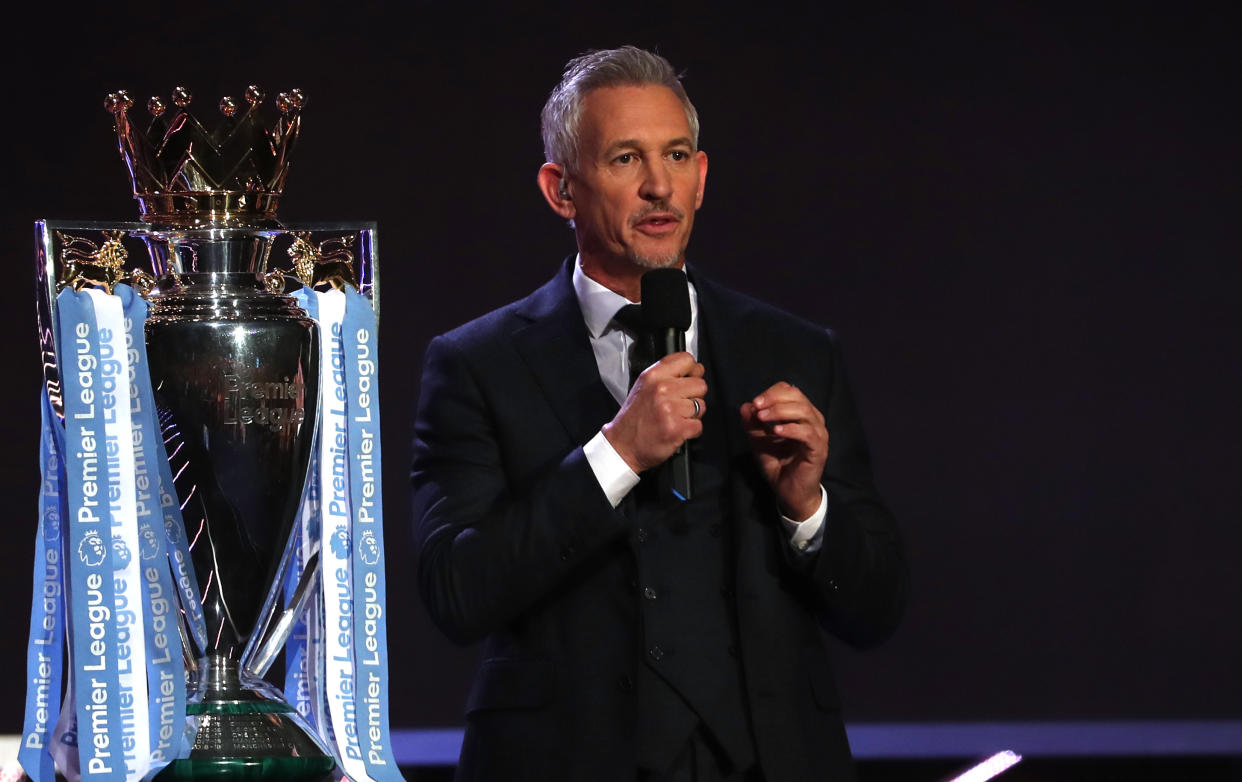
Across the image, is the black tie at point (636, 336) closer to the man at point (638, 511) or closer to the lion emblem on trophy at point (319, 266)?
the man at point (638, 511)

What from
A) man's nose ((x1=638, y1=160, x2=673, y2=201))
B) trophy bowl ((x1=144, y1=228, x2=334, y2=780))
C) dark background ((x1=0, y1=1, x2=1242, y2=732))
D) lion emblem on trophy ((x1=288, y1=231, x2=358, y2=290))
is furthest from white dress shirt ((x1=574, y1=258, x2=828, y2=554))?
dark background ((x1=0, y1=1, x2=1242, y2=732))

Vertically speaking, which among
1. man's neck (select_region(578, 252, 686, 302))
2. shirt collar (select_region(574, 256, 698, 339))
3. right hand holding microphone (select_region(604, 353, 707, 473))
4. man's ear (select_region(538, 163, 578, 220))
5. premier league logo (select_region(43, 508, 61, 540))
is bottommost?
premier league logo (select_region(43, 508, 61, 540))

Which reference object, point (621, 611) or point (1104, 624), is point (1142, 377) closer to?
point (1104, 624)

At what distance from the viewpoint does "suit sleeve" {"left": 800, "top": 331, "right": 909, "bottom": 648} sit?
63.2 inches

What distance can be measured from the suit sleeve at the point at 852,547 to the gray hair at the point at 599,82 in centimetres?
32

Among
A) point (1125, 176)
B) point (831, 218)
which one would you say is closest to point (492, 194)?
point (831, 218)

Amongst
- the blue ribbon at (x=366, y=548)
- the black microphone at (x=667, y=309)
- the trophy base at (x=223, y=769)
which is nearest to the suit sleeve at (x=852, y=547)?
the black microphone at (x=667, y=309)

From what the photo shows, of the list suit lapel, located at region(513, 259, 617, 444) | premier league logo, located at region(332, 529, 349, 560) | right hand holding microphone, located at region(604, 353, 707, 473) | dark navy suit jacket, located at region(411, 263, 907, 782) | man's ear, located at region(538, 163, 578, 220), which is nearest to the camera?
premier league logo, located at region(332, 529, 349, 560)

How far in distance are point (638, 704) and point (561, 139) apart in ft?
1.99

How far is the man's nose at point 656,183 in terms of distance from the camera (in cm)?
170

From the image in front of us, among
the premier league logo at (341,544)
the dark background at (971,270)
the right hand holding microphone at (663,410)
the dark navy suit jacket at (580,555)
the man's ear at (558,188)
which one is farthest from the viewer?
the dark background at (971,270)

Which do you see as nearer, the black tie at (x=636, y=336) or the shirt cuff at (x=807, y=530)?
the shirt cuff at (x=807, y=530)

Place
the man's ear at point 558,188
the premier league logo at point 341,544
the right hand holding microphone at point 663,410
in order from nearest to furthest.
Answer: the premier league logo at point 341,544, the right hand holding microphone at point 663,410, the man's ear at point 558,188

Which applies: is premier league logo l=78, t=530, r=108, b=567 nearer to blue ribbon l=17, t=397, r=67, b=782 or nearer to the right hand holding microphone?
blue ribbon l=17, t=397, r=67, b=782
